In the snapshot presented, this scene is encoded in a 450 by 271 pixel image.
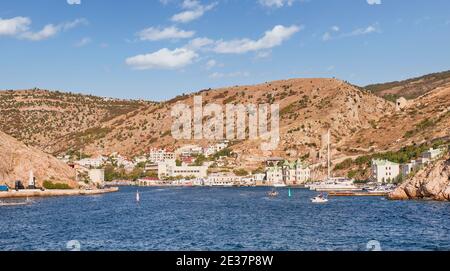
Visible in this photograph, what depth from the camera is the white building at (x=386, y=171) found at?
464ft

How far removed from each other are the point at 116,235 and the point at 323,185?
333 feet

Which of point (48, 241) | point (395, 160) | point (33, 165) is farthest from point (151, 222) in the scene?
point (395, 160)

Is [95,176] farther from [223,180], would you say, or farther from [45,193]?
[45,193]

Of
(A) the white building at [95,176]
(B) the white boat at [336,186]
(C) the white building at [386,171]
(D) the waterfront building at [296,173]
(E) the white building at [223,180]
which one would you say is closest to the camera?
(B) the white boat at [336,186]

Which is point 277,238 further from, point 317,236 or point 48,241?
point 48,241

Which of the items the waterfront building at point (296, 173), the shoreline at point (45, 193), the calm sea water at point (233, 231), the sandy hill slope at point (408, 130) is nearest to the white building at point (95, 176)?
the shoreline at point (45, 193)

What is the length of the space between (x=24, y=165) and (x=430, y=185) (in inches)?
3526

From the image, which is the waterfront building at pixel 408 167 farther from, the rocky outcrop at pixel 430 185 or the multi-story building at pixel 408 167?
the rocky outcrop at pixel 430 185

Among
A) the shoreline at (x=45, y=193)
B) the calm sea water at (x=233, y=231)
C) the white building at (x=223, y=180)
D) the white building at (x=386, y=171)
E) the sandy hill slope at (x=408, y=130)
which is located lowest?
the calm sea water at (x=233, y=231)

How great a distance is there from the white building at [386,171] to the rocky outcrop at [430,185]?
52.9 m

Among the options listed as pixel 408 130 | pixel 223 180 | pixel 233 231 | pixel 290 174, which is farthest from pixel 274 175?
pixel 233 231

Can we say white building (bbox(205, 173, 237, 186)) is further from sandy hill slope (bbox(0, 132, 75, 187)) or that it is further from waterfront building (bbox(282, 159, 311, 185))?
sandy hill slope (bbox(0, 132, 75, 187))

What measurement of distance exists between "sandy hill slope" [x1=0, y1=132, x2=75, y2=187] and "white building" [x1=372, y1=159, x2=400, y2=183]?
7387 cm

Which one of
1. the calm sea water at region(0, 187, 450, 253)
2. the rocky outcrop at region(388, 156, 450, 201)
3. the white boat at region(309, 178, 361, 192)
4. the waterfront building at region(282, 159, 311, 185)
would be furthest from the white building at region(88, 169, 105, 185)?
the calm sea water at region(0, 187, 450, 253)
